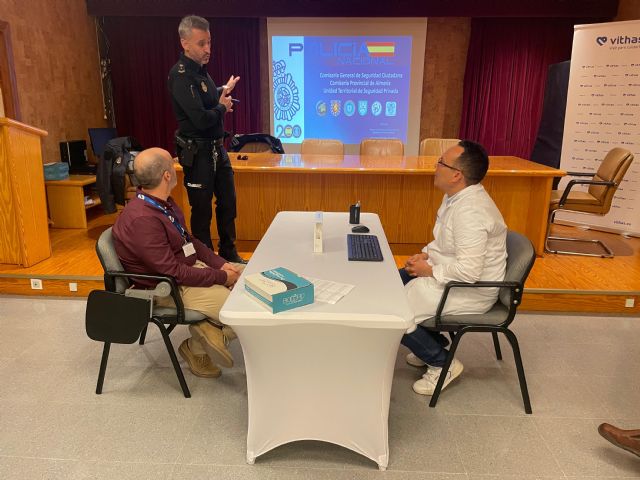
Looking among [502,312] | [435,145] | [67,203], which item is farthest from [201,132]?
[435,145]

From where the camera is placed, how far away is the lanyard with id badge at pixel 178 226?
210 centimetres

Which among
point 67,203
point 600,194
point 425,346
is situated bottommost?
point 425,346

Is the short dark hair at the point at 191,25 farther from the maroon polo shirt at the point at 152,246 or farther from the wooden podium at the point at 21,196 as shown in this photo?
the wooden podium at the point at 21,196

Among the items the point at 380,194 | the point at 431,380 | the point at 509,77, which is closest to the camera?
the point at 431,380

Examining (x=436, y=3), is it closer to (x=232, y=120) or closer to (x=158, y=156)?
(x=232, y=120)

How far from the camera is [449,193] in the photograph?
2.17 meters

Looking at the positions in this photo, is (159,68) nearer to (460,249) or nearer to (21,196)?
(21,196)

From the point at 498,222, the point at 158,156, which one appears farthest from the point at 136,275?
the point at 498,222

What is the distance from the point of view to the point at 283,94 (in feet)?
21.2

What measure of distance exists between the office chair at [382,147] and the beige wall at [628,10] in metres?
3.11

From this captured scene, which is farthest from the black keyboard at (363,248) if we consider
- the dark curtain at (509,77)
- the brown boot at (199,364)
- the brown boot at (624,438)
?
the dark curtain at (509,77)

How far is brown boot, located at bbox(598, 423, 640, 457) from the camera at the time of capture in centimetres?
184

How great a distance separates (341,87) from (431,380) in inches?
190

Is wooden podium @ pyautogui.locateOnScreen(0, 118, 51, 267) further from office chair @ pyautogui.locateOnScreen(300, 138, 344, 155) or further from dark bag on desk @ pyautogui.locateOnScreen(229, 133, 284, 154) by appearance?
office chair @ pyautogui.locateOnScreen(300, 138, 344, 155)
